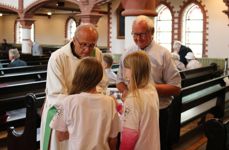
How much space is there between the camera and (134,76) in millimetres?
2523

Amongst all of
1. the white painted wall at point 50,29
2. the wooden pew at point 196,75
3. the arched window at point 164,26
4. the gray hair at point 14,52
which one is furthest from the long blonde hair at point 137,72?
the white painted wall at point 50,29

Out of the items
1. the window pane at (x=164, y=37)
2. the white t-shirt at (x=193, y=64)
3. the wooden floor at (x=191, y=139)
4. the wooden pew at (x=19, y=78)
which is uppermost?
the window pane at (x=164, y=37)

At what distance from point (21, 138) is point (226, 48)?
1267 cm

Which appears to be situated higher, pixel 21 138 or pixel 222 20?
pixel 222 20

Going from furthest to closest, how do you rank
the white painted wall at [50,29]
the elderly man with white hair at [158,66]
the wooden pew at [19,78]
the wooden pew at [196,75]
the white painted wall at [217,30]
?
1. the white painted wall at [50,29]
2. the white painted wall at [217,30]
3. the wooden pew at [196,75]
4. the wooden pew at [19,78]
5. the elderly man with white hair at [158,66]

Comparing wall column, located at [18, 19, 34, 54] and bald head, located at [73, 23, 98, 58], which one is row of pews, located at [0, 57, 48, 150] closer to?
bald head, located at [73, 23, 98, 58]

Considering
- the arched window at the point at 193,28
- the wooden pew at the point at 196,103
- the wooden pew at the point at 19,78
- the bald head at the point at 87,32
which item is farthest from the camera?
the arched window at the point at 193,28

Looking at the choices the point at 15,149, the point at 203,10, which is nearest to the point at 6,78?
the point at 15,149

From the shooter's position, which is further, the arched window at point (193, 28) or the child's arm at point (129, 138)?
the arched window at point (193, 28)

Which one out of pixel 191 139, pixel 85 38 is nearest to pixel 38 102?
pixel 85 38

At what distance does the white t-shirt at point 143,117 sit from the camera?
252cm

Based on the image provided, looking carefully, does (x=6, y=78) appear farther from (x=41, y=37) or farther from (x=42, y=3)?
(x=41, y=37)

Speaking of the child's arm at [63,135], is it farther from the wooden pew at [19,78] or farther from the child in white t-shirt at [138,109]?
the wooden pew at [19,78]

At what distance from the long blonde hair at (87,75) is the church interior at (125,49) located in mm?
456
